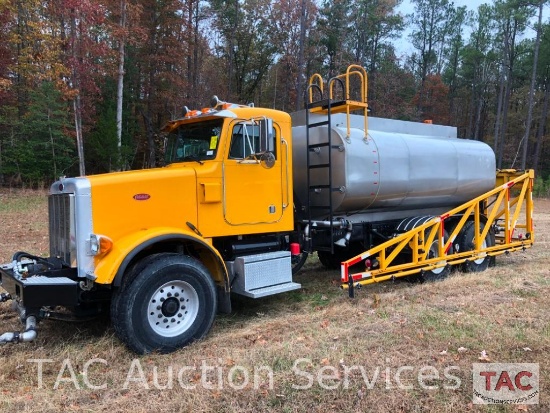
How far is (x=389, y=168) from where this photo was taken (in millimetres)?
7254

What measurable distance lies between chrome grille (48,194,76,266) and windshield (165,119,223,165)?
1.58 metres

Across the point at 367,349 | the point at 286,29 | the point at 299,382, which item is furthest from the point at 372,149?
the point at 286,29

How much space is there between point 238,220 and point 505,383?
10.9 ft

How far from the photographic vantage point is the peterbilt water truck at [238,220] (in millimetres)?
4574

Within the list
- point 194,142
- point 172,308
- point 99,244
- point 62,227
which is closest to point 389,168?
point 194,142

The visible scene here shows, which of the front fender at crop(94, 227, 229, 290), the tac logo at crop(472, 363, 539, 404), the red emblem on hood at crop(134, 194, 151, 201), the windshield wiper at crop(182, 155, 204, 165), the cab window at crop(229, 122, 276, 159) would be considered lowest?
the tac logo at crop(472, 363, 539, 404)

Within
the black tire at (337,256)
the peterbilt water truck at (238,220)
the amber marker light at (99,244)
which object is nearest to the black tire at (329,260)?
the black tire at (337,256)

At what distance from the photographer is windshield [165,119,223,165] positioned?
219 inches

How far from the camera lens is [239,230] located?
18.7 ft

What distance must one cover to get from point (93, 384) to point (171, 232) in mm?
1631

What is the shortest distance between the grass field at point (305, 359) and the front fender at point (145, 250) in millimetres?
765

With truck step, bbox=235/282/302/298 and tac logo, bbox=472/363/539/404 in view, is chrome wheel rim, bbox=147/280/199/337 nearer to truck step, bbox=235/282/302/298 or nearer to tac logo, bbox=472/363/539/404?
truck step, bbox=235/282/302/298

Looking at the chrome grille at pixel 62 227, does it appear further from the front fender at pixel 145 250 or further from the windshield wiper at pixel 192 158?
the windshield wiper at pixel 192 158

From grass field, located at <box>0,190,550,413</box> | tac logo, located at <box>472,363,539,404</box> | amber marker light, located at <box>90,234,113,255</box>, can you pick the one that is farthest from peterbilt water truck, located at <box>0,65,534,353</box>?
tac logo, located at <box>472,363,539,404</box>
